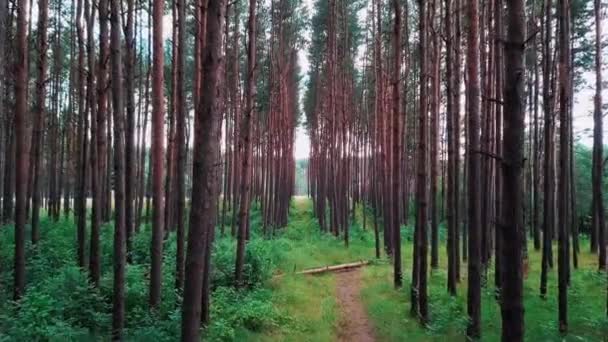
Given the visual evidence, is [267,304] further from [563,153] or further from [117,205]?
[563,153]

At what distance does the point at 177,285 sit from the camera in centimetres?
819

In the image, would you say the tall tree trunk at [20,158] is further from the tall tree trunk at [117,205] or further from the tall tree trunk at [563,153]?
the tall tree trunk at [563,153]

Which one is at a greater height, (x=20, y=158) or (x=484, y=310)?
(x=20, y=158)

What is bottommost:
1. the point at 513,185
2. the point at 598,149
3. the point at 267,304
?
the point at 267,304

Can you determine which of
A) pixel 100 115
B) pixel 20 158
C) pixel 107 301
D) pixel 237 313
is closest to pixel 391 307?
pixel 237 313

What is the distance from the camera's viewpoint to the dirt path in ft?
25.2

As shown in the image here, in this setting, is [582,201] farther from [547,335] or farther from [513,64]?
[513,64]

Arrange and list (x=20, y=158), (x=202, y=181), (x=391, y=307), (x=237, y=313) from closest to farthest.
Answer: (x=202, y=181), (x=237, y=313), (x=20, y=158), (x=391, y=307)

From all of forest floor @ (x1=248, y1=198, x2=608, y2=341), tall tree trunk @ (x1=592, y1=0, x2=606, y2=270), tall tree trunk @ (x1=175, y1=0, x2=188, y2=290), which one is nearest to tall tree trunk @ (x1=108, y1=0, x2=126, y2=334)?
tall tree trunk @ (x1=175, y1=0, x2=188, y2=290)

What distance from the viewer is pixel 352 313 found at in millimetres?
9062

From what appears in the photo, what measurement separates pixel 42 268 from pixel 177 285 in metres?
3.69

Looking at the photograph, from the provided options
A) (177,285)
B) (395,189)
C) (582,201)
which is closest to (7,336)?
(177,285)

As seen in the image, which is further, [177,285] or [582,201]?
[582,201]

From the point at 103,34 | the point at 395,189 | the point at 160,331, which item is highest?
the point at 103,34
